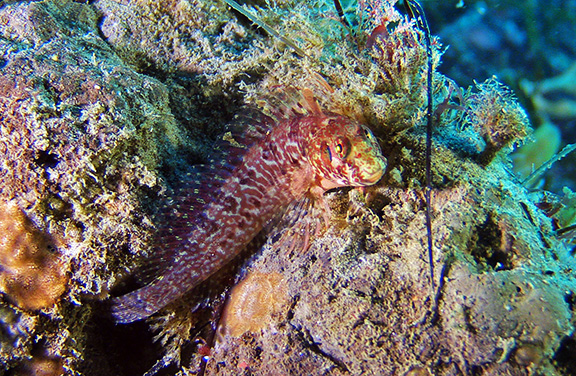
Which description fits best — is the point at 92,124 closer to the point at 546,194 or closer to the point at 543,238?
the point at 543,238

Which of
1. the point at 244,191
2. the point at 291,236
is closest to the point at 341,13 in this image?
the point at 244,191

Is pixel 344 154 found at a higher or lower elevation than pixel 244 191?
higher

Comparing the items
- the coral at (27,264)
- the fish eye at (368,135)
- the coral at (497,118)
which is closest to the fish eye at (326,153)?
the fish eye at (368,135)

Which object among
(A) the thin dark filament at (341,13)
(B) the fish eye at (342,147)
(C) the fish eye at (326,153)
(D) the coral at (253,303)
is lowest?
(D) the coral at (253,303)

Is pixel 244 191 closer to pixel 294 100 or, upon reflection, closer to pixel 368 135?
pixel 294 100

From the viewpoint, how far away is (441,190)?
2295mm

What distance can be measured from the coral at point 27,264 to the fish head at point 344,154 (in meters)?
2.24

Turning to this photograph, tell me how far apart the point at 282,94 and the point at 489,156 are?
191 centimetres

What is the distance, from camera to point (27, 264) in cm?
224

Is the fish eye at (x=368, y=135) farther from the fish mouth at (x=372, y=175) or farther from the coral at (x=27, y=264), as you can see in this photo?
the coral at (x=27, y=264)

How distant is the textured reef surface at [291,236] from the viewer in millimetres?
1865

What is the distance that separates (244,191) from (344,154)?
1.01m

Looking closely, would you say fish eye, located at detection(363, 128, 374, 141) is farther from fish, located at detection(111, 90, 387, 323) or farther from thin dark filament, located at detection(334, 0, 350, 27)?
thin dark filament, located at detection(334, 0, 350, 27)

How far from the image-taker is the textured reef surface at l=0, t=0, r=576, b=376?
1865 millimetres
